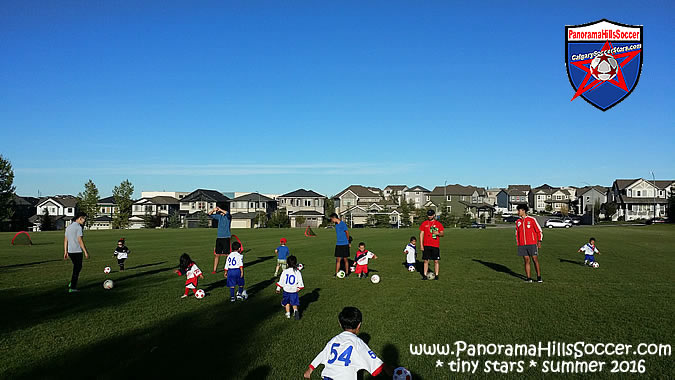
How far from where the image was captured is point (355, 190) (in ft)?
382

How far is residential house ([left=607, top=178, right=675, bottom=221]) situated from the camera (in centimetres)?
9925

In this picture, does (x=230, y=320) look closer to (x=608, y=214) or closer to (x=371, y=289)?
(x=371, y=289)

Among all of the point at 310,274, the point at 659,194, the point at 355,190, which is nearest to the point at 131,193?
the point at 355,190

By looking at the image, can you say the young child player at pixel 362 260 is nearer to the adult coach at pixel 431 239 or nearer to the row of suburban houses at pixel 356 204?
the adult coach at pixel 431 239

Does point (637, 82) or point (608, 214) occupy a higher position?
point (637, 82)

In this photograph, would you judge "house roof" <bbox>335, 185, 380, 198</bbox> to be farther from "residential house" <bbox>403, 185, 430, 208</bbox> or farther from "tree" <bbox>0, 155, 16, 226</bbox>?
"tree" <bbox>0, 155, 16, 226</bbox>

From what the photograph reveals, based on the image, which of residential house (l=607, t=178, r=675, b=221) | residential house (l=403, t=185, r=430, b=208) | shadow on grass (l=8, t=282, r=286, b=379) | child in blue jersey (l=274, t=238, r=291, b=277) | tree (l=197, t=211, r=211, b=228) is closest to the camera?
shadow on grass (l=8, t=282, r=286, b=379)

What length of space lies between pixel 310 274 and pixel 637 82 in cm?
1301

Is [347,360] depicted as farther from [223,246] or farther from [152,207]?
[152,207]

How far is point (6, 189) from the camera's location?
8644 centimetres

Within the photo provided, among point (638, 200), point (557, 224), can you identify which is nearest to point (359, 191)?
point (557, 224)

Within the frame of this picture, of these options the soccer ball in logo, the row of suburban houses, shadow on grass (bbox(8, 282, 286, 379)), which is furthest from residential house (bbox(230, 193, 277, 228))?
shadow on grass (bbox(8, 282, 286, 379))

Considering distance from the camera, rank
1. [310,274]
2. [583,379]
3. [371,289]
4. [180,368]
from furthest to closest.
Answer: [310,274] < [371,289] < [180,368] < [583,379]

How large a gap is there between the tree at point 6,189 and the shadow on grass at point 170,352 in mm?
96446
